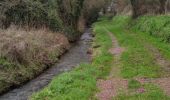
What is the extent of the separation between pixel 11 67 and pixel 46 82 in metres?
2.42

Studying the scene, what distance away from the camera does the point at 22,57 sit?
83.3ft

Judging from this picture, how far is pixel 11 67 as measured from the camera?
2338 centimetres

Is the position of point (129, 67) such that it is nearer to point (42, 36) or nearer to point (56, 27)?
point (42, 36)

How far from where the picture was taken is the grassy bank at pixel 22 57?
893 inches

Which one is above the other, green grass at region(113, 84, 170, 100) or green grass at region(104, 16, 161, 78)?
green grass at region(113, 84, 170, 100)

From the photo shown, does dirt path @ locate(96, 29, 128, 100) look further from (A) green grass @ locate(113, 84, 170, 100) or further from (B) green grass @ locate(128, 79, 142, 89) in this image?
(A) green grass @ locate(113, 84, 170, 100)

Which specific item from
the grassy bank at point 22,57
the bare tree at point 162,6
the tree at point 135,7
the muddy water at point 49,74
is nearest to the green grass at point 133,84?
the muddy water at point 49,74

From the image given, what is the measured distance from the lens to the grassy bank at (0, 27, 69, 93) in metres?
22.7

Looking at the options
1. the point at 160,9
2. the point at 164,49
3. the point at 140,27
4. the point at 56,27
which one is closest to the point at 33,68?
the point at 164,49

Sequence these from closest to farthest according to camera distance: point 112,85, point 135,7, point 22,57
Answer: point 112,85 → point 22,57 → point 135,7

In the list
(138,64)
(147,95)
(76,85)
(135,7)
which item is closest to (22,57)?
(76,85)

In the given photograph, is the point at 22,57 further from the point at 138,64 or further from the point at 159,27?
the point at 159,27

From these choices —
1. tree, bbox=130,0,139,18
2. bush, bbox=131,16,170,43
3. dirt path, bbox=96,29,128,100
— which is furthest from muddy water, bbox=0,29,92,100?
tree, bbox=130,0,139,18

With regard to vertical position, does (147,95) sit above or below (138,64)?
above
